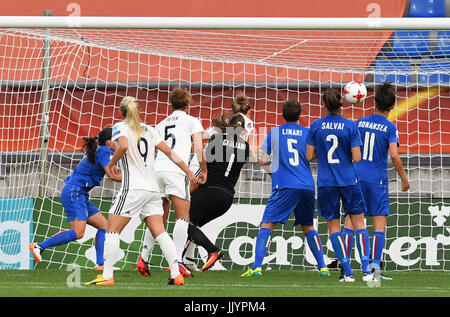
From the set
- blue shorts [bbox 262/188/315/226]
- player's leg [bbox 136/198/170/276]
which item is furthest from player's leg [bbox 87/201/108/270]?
blue shorts [bbox 262/188/315/226]

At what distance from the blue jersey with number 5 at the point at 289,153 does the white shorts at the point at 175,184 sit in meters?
0.94

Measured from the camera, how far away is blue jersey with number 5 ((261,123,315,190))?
9578 mm

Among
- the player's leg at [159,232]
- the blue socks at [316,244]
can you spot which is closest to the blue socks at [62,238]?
the player's leg at [159,232]

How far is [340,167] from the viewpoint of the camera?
866 cm

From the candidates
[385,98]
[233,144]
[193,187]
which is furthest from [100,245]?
[385,98]

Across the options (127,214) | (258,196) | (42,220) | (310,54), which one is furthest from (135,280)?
(310,54)

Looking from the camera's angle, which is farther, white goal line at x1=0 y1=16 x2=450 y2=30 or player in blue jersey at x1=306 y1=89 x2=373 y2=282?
white goal line at x1=0 y1=16 x2=450 y2=30

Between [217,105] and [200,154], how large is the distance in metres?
4.51

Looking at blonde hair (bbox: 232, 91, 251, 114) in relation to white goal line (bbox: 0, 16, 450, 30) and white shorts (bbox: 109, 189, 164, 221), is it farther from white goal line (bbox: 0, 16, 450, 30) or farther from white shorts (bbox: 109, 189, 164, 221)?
white shorts (bbox: 109, 189, 164, 221)

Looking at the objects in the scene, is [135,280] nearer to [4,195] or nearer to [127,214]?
[127,214]

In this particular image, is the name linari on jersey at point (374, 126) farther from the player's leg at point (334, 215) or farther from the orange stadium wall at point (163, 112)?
the orange stadium wall at point (163, 112)

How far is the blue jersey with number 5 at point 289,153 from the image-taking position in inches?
377

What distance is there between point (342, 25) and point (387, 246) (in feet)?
9.85

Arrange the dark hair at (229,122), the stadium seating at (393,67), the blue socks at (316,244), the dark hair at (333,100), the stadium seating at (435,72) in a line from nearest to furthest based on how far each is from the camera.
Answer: the dark hair at (333,100) → the blue socks at (316,244) → the dark hair at (229,122) → the stadium seating at (435,72) → the stadium seating at (393,67)
